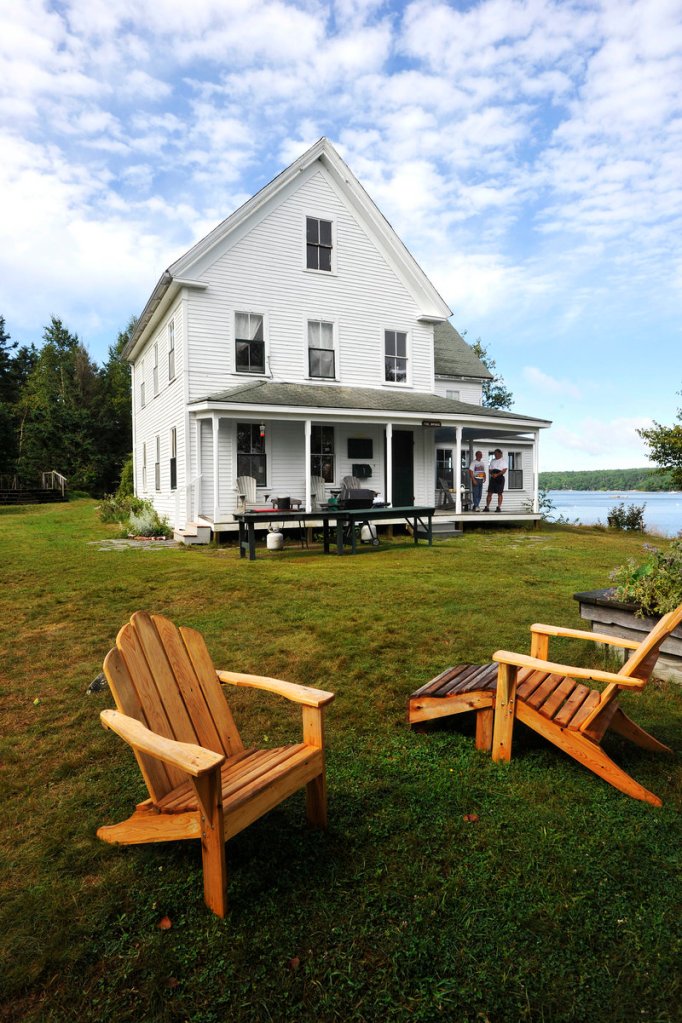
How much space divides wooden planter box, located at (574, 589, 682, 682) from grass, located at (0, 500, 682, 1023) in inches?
9.7

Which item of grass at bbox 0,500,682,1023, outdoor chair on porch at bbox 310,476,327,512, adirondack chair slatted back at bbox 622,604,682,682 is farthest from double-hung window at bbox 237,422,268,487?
adirondack chair slatted back at bbox 622,604,682,682

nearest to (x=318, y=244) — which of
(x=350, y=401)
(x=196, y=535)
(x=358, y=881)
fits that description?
(x=350, y=401)

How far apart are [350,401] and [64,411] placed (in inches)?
1032

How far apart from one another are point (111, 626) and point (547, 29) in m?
12.6

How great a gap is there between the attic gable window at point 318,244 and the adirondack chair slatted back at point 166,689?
51.9 feet

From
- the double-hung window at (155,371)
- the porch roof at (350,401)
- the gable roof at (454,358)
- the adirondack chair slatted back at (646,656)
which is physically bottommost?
the adirondack chair slatted back at (646,656)

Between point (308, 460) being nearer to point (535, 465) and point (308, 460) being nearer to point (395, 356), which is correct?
point (395, 356)

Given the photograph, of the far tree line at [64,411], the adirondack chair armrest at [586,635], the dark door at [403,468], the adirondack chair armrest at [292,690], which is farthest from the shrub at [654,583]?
the far tree line at [64,411]

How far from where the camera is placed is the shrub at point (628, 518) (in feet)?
61.7

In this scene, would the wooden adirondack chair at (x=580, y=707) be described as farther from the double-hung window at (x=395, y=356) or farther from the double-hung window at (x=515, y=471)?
the double-hung window at (x=515, y=471)

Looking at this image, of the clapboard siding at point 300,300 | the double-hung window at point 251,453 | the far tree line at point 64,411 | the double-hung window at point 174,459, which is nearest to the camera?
the clapboard siding at point 300,300

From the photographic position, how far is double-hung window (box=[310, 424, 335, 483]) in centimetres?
1666

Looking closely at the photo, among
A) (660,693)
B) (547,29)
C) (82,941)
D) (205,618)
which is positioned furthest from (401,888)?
(547,29)

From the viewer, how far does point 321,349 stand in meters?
17.0
